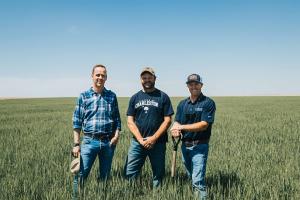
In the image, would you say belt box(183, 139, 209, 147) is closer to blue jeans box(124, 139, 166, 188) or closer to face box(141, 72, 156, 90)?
blue jeans box(124, 139, 166, 188)

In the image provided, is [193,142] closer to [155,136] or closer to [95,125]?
[155,136]

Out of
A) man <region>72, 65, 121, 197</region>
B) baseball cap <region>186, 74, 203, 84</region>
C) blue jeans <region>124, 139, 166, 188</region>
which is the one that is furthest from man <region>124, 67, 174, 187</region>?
baseball cap <region>186, 74, 203, 84</region>

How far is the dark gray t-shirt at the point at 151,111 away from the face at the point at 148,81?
0.14 meters

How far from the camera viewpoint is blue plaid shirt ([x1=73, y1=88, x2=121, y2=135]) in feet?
16.7

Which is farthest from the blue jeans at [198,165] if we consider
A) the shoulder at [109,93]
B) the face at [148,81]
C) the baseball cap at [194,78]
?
the shoulder at [109,93]

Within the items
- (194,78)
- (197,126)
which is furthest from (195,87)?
(197,126)

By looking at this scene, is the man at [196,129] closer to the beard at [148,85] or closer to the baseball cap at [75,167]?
the beard at [148,85]

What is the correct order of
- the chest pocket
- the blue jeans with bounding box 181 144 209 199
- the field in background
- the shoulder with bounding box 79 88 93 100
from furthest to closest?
1. the shoulder with bounding box 79 88 93 100
2. the chest pocket
3. the field in background
4. the blue jeans with bounding box 181 144 209 199

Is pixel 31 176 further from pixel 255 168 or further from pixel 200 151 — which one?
pixel 255 168

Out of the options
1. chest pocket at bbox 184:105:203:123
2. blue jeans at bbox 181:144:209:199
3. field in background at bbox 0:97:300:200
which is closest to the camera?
blue jeans at bbox 181:144:209:199

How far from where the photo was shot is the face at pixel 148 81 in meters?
5.07

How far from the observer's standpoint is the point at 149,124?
5199mm

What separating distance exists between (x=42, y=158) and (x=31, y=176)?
1776mm

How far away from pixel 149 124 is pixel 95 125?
0.83m
